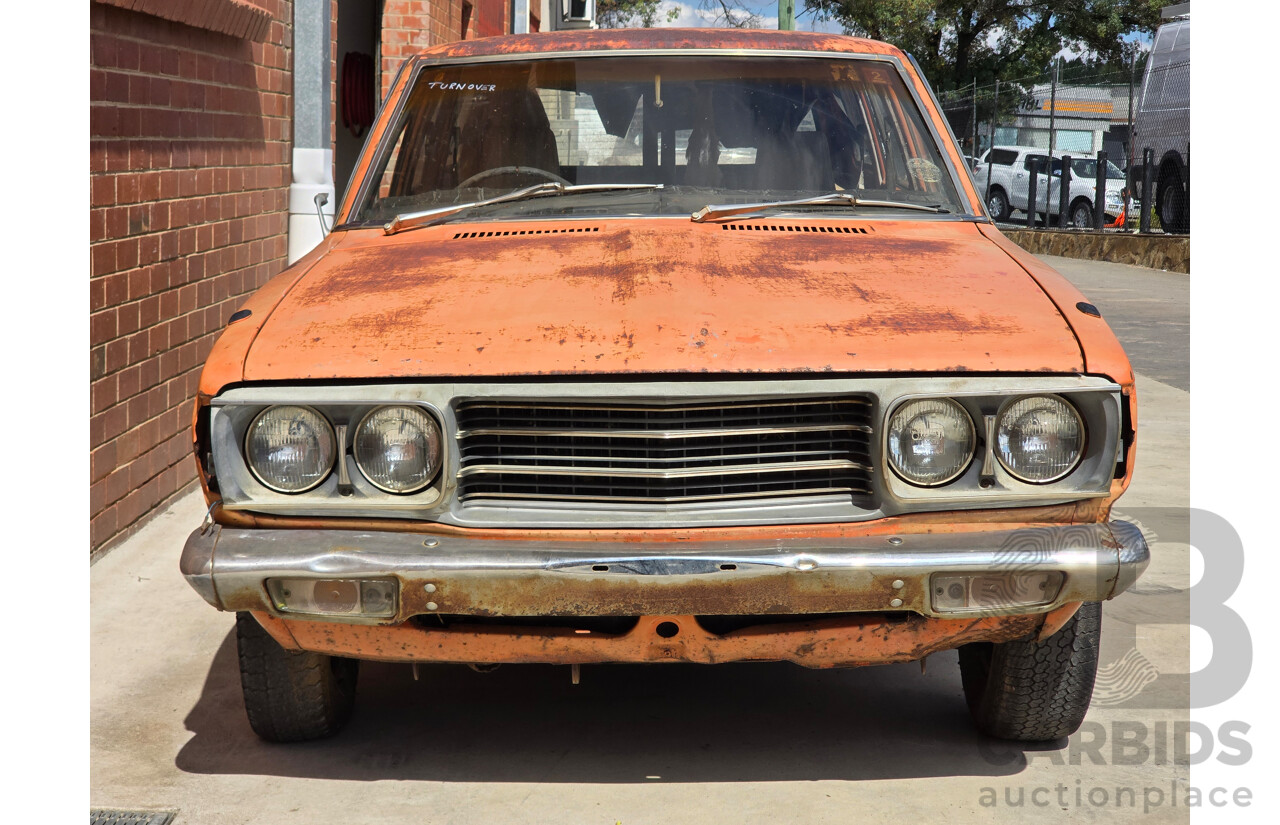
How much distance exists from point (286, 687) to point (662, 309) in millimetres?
1341

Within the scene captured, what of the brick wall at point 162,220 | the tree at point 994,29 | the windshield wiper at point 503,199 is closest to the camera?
the windshield wiper at point 503,199

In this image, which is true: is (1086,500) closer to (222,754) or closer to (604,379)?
(604,379)

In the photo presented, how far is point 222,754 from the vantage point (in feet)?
11.0

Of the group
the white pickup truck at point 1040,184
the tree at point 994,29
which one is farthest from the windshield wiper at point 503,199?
the tree at point 994,29

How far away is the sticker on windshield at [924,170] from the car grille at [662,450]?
4.69 feet

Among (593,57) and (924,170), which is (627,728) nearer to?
(924,170)

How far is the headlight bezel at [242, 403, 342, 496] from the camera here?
280cm

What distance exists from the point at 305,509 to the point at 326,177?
511cm

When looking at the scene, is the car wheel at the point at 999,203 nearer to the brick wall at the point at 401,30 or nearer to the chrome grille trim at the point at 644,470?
the brick wall at the point at 401,30

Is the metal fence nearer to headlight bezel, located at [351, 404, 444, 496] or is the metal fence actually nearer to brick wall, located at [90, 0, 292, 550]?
brick wall, located at [90, 0, 292, 550]

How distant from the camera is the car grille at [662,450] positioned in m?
2.78

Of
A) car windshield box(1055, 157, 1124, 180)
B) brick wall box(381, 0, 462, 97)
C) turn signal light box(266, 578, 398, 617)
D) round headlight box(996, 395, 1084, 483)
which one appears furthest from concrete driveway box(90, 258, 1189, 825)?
car windshield box(1055, 157, 1124, 180)

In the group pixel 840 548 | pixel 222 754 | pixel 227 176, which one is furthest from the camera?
pixel 227 176
